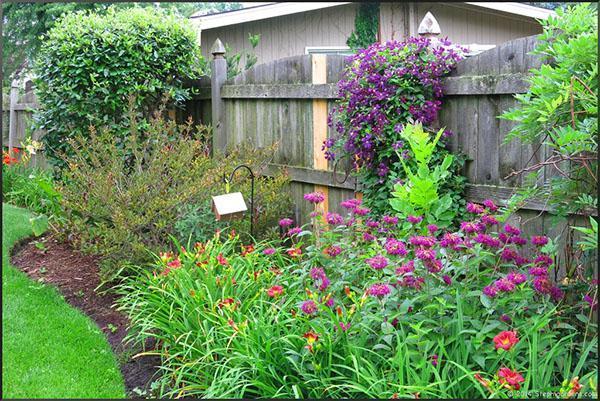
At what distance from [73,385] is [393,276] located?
2008 millimetres

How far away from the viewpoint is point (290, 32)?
1520cm

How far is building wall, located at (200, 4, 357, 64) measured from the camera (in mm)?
15031

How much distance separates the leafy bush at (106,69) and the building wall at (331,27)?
7.00 metres

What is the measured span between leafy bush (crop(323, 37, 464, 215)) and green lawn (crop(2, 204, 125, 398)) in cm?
219

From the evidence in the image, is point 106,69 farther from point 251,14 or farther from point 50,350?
point 251,14

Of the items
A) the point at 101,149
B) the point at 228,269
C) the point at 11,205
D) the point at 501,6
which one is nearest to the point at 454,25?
the point at 501,6

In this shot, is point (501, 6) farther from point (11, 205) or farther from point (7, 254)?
Answer: point (7, 254)

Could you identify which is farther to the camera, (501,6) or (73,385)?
(501,6)

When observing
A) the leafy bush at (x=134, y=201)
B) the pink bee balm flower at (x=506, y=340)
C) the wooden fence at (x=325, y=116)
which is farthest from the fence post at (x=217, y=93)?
the pink bee balm flower at (x=506, y=340)

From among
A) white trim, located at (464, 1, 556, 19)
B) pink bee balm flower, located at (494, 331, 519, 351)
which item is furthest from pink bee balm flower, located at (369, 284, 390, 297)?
white trim, located at (464, 1, 556, 19)

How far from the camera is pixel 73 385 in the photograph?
4.27 metres

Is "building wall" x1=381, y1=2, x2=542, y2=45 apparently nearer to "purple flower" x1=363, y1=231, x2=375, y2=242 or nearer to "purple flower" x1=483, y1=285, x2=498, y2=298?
"purple flower" x1=363, y1=231, x2=375, y2=242

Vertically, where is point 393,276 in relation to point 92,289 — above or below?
above

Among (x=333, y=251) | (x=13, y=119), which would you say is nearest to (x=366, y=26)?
(x=13, y=119)
